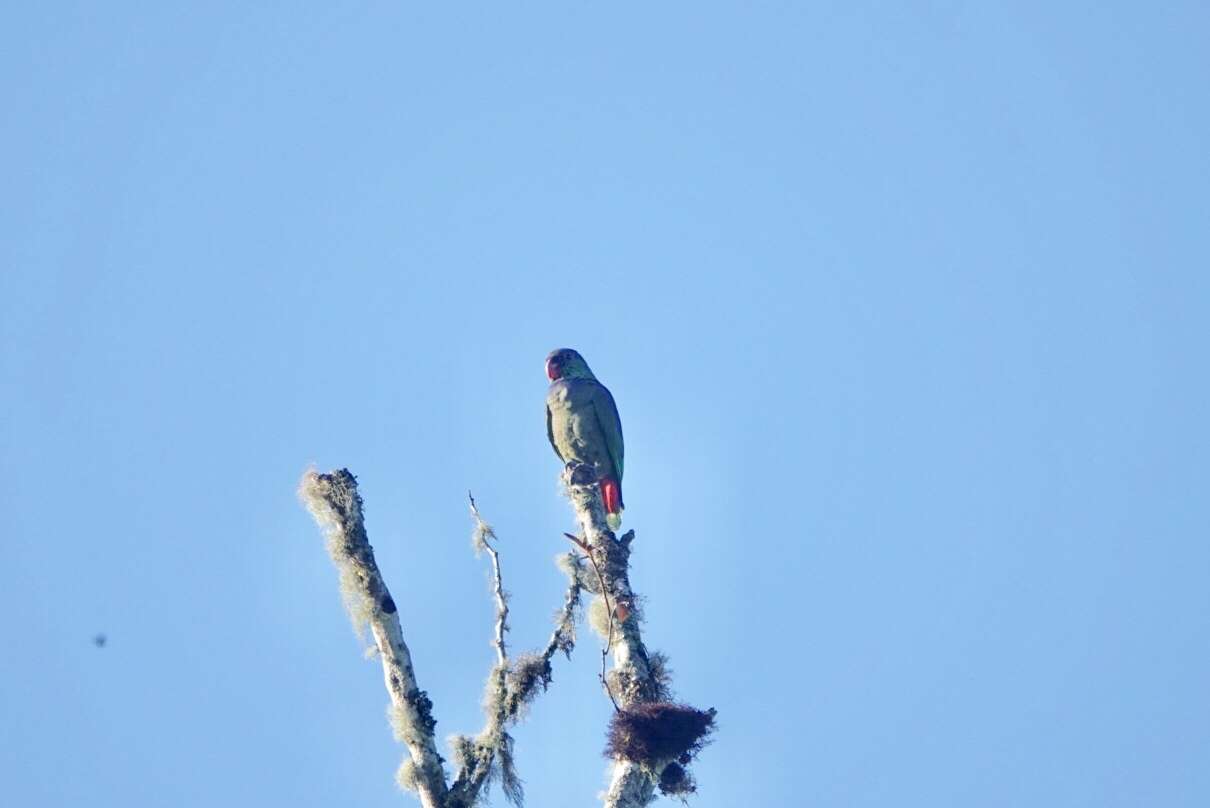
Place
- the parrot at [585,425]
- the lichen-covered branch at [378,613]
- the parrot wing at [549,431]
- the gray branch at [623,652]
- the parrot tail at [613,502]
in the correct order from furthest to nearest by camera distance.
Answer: the parrot wing at [549,431]
the parrot at [585,425]
the parrot tail at [613,502]
the gray branch at [623,652]
the lichen-covered branch at [378,613]

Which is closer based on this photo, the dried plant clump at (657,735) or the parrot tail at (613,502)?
the dried plant clump at (657,735)

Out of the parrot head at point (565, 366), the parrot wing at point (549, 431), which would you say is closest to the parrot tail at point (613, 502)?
the parrot wing at point (549, 431)

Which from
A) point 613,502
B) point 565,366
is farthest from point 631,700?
point 565,366

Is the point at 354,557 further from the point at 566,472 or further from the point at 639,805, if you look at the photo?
the point at 566,472

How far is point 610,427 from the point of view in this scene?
1473 centimetres

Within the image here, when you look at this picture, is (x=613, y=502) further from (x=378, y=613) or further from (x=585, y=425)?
(x=378, y=613)

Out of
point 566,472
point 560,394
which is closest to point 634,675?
point 566,472

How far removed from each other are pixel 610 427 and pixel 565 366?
1.07 metres

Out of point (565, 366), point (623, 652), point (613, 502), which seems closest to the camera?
point (623, 652)

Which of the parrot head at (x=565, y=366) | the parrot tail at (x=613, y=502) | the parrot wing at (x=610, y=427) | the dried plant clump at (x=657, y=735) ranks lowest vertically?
the dried plant clump at (x=657, y=735)

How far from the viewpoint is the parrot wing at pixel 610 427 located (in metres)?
14.6

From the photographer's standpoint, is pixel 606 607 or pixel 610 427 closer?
pixel 606 607

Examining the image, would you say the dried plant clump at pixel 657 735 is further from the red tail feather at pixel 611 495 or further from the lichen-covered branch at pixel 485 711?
the red tail feather at pixel 611 495

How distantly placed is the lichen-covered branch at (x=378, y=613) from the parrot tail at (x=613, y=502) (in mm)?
4586
